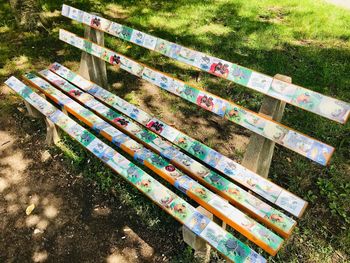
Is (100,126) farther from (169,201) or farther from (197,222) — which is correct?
(197,222)

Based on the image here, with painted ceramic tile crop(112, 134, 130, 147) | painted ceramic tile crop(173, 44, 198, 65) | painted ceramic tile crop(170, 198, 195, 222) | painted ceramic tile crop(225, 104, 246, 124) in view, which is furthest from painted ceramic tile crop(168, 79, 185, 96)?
painted ceramic tile crop(170, 198, 195, 222)

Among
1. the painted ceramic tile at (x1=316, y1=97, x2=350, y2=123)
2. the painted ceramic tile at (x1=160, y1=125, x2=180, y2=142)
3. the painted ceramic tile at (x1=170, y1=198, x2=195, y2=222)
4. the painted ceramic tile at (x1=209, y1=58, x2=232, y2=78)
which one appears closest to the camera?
the painted ceramic tile at (x1=316, y1=97, x2=350, y2=123)

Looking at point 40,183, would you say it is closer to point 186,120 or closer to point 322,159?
point 186,120

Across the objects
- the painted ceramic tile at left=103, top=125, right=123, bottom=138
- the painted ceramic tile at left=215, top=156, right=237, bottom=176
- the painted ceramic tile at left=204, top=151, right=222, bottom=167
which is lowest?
the painted ceramic tile at left=103, top=125, right=123, bottom=138

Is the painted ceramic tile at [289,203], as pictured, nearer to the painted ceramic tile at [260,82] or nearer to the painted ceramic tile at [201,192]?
the painted ceramic tile at [201,192]

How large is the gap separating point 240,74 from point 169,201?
1181 millimetres

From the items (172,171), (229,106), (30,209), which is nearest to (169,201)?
(172,171)

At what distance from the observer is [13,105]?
4480 mm

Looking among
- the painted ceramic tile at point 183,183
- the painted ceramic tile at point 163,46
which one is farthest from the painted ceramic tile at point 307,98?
the painted ceramic tile at point 163,46

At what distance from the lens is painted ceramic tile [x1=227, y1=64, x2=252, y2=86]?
270 cm

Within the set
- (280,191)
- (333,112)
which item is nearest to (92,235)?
(280,191)

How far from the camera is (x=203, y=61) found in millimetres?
2986

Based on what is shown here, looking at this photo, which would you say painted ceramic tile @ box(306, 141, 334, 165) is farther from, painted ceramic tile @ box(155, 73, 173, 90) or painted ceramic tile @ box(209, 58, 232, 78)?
painted ceramic tile @ box(155, 73, 173, 90)

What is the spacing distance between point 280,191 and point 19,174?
9.03 ft
